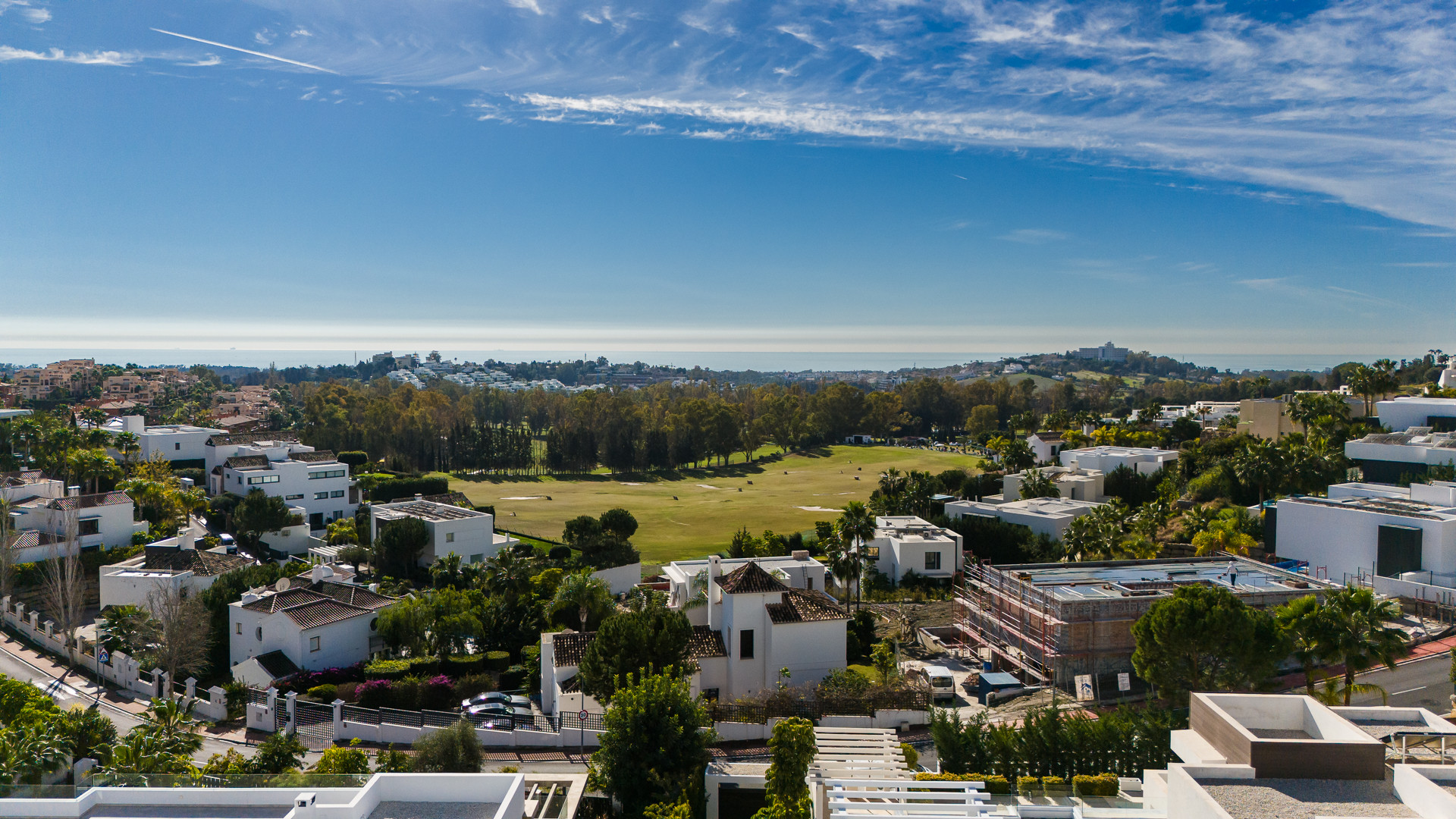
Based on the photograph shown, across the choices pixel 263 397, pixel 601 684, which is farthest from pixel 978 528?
pixel 263 397

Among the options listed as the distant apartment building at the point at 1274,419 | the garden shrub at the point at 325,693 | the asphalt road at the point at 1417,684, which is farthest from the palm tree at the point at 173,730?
the distant apartment building at the point at 1274,419

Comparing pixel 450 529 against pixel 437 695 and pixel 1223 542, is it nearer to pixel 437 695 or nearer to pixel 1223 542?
pixel 437 695

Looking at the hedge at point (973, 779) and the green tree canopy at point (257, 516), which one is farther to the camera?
the green tree canopy at point (257, 516)

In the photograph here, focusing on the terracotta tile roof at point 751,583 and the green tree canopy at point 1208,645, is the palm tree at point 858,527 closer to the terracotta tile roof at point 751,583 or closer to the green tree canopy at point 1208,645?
the terracotta tile roof at point 751,583

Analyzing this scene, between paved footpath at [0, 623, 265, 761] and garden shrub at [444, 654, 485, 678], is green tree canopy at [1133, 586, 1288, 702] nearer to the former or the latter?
garden shrub at [444, 654, 485, 678]

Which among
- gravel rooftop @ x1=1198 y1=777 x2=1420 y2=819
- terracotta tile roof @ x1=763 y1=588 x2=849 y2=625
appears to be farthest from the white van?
gravel rooftop @ x1=1198 y1=777 x2=1420 y2=819

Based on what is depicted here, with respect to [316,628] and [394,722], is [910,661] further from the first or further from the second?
[316,628]
